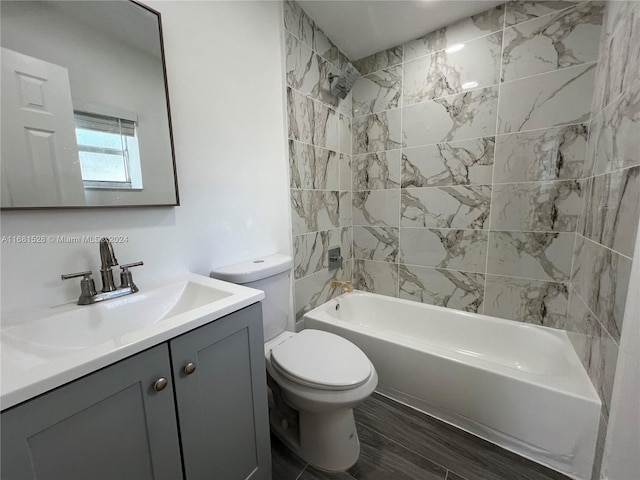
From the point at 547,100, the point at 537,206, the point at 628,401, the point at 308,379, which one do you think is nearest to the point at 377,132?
the point at 547,100

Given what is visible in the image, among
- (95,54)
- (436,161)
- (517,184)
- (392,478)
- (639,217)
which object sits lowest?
(392,478)

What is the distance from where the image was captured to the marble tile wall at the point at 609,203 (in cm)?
92

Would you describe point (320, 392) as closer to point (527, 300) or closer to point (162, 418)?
point (162, 418)

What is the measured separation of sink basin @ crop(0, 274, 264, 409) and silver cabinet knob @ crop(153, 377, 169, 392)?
0.10m

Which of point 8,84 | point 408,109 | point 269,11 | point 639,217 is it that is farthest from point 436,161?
point 8,84

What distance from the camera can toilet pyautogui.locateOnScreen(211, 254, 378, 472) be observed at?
3.42ft

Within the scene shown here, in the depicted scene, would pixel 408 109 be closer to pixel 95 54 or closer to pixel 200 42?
pixel 200 42

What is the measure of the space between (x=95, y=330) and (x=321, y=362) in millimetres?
817

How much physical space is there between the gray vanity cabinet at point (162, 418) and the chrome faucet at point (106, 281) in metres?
0.39

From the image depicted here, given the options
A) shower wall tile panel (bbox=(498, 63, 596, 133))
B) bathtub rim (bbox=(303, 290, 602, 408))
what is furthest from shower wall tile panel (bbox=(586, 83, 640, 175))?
bathtub rim (bbox=(303, 290, 602, 408))

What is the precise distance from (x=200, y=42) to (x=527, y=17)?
5.92 ft

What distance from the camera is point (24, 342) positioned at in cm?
67

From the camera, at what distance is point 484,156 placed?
66.6 inches

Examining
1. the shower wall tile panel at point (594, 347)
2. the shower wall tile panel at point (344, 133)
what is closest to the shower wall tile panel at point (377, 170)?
the shower wall tile panel at point (344, 133)
